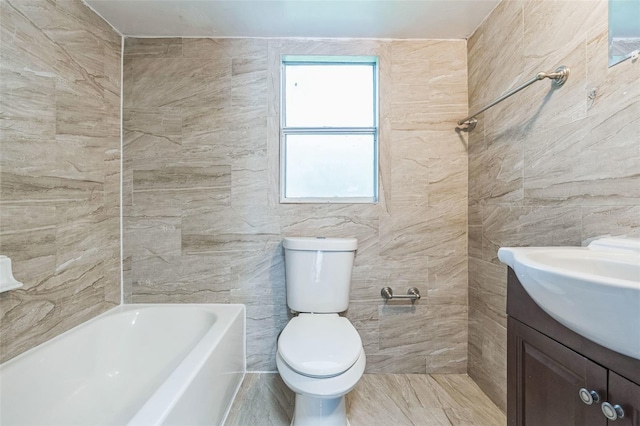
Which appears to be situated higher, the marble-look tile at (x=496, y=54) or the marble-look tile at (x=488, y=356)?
the marble-look tile at (x=496, y=54)

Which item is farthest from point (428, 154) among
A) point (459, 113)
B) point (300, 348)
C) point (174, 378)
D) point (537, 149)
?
point (174, 378)

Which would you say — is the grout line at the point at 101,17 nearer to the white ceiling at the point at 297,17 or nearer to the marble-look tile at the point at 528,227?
the white ceiling at the point at 297,17

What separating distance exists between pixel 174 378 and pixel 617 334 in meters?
1.15

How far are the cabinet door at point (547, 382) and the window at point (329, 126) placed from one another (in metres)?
1.17

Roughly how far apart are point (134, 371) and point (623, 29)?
2.38 metres

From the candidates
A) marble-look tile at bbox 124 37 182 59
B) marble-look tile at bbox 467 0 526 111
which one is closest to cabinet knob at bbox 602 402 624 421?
marble-look tile at bbox 467 0 526 111

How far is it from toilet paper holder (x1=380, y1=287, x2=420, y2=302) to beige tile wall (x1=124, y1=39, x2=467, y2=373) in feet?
0.11

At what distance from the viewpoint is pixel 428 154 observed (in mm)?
1753

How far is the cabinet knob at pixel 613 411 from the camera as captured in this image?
551 millimetres

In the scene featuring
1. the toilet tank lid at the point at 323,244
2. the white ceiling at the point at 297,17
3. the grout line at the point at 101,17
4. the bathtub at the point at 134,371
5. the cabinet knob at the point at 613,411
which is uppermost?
the grout line at the point at 101,17

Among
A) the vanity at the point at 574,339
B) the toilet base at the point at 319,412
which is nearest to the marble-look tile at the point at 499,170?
the vanity at the point at 574,339

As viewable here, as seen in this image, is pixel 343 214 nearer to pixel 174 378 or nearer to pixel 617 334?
pixel 174 378

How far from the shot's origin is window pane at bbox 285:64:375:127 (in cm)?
185

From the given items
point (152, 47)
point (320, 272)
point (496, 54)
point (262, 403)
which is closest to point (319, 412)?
point (262, 403)
